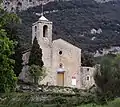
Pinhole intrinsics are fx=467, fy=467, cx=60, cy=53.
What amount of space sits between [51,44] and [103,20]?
56.3 m

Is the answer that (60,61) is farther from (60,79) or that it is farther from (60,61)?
(60,79)

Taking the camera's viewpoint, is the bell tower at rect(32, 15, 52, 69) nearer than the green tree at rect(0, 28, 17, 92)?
No

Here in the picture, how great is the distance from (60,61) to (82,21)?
175 feet

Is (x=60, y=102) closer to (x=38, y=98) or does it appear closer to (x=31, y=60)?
(x=38, y=98)

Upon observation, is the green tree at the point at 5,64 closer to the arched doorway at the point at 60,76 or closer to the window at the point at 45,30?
the arched doorway at the point at 60,76

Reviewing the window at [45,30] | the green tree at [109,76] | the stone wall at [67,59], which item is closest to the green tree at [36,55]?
the window at [45,30]

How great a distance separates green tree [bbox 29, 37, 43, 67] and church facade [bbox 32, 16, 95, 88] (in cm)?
138

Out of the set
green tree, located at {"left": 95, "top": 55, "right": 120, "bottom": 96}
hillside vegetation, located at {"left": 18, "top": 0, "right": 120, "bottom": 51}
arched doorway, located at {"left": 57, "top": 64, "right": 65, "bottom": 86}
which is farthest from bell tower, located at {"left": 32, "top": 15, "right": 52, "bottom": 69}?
green tree, located at {"left": 95, "top": 55, "right": 120, "bottom": 96}

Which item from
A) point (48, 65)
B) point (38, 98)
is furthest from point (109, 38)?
point (38, 98)

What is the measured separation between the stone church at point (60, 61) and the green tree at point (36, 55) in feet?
4.52

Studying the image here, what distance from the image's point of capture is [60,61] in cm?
5466

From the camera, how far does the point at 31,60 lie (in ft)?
167

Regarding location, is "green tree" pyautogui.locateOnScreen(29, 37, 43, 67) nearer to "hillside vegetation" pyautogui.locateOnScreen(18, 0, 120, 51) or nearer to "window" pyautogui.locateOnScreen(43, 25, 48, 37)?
"window" pyautogui.locateOnScreen(43, 25, 48, 37)

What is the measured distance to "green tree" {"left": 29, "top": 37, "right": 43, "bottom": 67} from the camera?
168 feet
